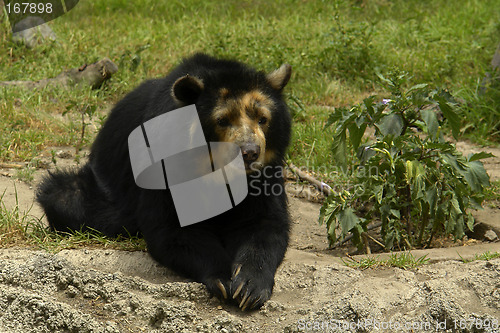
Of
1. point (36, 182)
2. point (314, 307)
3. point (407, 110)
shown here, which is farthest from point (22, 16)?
point (314, 307)

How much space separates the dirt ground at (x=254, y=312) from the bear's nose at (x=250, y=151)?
74cm

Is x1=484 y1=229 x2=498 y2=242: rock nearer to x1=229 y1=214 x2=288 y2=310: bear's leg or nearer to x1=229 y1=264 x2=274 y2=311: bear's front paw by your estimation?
x1=229 y1=214 x2=288 y2=310: bear's leg

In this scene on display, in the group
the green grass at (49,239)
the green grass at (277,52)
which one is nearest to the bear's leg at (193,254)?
the green grass at (49,239)

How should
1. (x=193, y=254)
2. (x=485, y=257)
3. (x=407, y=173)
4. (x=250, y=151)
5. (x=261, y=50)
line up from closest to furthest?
(x=250, y=151) → (x=193, y=254) → (x=485, y=257) → (x=407, y=173) → (x=261, y=50)

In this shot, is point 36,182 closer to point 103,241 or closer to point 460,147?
point 103,241

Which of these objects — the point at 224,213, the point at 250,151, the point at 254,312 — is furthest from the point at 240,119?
the point at 254,312

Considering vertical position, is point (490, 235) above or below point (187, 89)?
below

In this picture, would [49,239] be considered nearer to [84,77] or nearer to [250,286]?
[250,286]

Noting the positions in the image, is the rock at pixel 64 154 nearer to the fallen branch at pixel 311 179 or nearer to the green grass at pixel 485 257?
the fallen branch at pixel 311 179

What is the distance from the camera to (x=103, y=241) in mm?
4668

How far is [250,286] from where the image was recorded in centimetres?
381

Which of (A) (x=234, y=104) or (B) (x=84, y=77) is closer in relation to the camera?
(A) (x=234, y=104)

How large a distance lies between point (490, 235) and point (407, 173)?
1244mm

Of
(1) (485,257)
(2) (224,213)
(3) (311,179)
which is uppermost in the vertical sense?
(2) (224,213)
